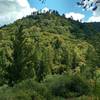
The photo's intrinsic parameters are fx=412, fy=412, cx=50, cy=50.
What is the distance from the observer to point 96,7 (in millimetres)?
10188

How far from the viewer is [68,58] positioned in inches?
5719

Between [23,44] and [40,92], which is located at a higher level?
[23,44]

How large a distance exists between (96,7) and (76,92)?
28.6 m

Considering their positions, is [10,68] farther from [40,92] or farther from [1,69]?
[40,92]

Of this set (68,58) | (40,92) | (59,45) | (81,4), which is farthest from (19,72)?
(59,45)

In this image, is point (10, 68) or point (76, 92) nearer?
point (76, 92)

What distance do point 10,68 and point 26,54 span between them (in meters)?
5.41

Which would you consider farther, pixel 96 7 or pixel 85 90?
pixel 85 90

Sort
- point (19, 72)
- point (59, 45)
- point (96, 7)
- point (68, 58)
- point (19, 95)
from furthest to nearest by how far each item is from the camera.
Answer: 1. point (59, 45)
2. point (68, 58)
3. point (19, 72)
4. point (19, 95)
5. point (96, 7)

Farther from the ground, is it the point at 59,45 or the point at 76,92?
the point at 59,45

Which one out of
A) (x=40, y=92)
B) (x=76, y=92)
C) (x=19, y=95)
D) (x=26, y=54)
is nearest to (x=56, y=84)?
(x=76, y=92)

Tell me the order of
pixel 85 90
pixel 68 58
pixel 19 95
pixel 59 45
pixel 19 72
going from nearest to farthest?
pixel 19 95, pixel 85 90, pixel 19 72, pixel 68 58, pixel 59 45

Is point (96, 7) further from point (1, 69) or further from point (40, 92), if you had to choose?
point (1, 69)

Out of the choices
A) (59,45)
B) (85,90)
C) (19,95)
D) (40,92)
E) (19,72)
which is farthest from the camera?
(59,45)
